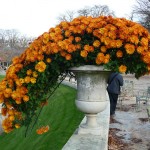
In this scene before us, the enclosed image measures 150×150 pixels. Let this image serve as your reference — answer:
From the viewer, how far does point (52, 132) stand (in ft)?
29.4

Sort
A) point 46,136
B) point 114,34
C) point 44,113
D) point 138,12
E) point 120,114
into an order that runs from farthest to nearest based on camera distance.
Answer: point 138,12, point 44,113, point 120,114, point 46,136, point 114,34

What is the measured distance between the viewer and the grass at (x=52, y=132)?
25.7ft

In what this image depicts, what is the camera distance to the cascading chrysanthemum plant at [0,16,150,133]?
4543 mm

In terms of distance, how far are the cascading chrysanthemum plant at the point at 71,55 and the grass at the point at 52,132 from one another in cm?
242

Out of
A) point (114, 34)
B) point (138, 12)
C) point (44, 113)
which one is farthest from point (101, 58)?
point (138, 12)

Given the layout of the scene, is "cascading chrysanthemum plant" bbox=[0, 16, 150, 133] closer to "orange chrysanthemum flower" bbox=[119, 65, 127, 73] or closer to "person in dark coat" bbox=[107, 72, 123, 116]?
"orange chrysanthemum flower" bbox=[119, 65, 127, 73]

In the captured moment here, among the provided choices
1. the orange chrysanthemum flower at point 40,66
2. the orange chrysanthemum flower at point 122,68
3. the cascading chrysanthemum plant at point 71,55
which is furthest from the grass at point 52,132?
the orange chrysanthemum flower at point 122,68

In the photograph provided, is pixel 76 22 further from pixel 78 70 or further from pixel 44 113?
pixel 44 113

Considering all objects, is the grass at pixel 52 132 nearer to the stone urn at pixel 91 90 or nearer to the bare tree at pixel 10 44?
the stone urn at pixel 91 90

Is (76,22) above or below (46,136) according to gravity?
above

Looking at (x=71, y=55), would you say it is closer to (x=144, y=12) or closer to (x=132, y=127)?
(x=132, y=127)

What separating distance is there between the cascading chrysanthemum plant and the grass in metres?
2.42

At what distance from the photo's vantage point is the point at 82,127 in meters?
5.41

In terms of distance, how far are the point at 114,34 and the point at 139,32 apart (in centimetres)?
32
